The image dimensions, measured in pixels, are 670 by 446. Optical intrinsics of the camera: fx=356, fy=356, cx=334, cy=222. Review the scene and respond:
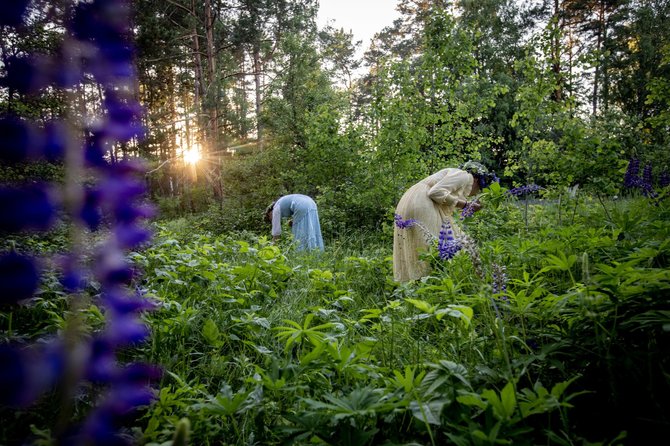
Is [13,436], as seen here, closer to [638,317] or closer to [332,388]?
[332,388]

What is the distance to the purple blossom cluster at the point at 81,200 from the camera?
0.73 m

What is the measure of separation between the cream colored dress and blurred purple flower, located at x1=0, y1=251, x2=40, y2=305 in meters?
3.34

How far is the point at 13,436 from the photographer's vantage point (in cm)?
115

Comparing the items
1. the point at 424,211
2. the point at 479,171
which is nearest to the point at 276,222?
the point at 424,211

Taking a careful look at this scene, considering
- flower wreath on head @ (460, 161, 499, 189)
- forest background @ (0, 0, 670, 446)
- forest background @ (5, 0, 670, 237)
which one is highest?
forest background @ (5, 0, 670, 237)

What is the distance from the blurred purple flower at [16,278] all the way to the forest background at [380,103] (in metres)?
0.22

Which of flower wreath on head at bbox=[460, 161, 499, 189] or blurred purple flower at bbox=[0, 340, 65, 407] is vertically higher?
flower wreath on head at bbox=[460, 161, 499, 189]

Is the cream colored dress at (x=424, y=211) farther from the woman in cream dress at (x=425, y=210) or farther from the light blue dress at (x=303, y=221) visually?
the light blue dress at (x=303, y=221)

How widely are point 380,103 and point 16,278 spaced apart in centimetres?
659

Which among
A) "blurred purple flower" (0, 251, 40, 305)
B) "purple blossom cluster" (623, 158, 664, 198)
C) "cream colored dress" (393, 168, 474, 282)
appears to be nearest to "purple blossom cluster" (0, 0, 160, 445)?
"blurred purple flower" (0, 251, 40, 305)

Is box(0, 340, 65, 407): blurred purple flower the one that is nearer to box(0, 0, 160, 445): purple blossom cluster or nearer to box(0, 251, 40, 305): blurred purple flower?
box(0, 0, 160, 445): purple blossom cluster

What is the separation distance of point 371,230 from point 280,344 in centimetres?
639

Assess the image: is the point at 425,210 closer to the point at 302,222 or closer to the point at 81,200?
the point at 81,200

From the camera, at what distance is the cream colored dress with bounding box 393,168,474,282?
3.81m
